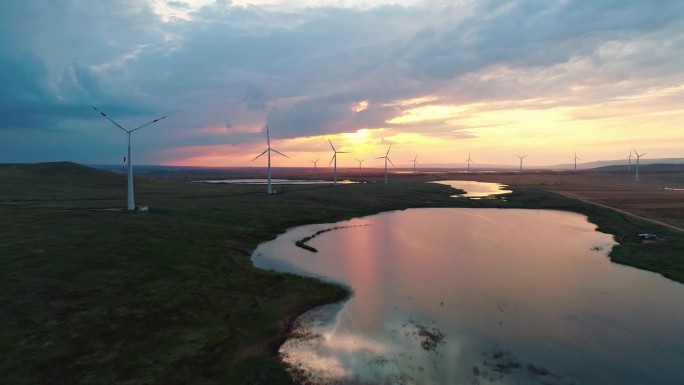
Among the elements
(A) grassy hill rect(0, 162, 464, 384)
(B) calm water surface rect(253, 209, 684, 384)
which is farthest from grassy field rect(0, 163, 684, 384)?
(B) calm water surface rect(253, 209, 684, 384)

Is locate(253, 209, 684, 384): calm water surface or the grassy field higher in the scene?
the grassy field

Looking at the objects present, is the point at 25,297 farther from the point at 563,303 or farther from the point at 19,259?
the point at 563,303

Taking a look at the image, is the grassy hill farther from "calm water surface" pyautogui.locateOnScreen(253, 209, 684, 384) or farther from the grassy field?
"calm water surface" pyautogui.locateOnScreen(253, 209, 684, 384)

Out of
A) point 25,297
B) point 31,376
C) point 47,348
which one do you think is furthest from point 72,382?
point 25,297

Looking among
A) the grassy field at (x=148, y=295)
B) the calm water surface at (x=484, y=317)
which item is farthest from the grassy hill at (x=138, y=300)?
the calm water surface at (x=484, y=317)

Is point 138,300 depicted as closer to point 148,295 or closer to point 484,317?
point 148,295
